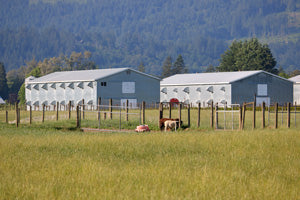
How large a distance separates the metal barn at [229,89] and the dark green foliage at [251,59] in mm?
47461

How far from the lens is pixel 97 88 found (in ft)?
230

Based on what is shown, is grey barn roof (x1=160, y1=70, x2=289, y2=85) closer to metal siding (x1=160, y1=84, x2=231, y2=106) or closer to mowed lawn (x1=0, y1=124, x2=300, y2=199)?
metal siding (x1=160, y1=84, x2=231, y2=106)

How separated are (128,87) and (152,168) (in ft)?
199

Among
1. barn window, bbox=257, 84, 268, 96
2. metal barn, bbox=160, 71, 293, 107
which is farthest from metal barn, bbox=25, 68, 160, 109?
barn window, bbox=257, 84, 268, 96

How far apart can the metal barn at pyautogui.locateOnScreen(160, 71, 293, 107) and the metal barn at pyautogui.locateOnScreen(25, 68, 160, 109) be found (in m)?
5.15

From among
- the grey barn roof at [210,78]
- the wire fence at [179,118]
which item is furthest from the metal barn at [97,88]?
the grey barn roof at [210,78]

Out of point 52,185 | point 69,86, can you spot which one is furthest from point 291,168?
point 69,86

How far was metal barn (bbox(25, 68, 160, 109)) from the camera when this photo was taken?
71.2 meters

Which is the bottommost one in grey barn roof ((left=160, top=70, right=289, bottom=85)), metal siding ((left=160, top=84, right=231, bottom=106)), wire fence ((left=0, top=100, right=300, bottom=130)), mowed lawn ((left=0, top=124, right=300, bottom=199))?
mowed lawn ((left=0, top=124, right=300, bottom=199))

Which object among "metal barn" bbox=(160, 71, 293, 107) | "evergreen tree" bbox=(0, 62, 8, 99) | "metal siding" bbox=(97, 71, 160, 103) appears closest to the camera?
"metal siding" bbox=(97, 71, 160, 103)

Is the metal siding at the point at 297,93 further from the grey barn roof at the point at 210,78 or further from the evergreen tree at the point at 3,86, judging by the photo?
the evergreen tree at the point at 3,86

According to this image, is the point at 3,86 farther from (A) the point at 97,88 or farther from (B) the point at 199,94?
(A) the point at 97,88

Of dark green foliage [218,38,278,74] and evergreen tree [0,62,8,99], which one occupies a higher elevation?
dark green foliage [218,38,278,74]

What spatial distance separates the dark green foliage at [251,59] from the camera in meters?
129
